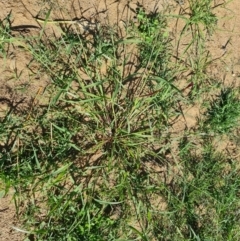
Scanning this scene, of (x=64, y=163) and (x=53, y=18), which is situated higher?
(x=53, y=18)

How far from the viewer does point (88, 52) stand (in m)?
2.89

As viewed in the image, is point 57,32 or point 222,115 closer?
point 57,32

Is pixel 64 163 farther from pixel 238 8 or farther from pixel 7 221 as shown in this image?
pixel 238 8

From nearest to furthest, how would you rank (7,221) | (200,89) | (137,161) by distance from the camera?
1. (7,221)
2. (137,161)
3. (200,89)

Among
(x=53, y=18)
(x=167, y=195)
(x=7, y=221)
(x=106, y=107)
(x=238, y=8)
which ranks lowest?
(x=7, y=221)

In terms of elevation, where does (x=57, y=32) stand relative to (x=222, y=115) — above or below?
above

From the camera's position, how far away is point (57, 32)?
286 centimetres

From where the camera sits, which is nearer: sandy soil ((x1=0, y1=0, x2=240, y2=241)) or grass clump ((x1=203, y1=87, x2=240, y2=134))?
sandy soil ((x1=0, y1=0, x2=240, y2=241))

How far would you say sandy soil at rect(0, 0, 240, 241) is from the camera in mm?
2744

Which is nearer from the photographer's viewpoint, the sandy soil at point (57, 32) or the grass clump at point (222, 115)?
the sandy soil at point (57, 32)

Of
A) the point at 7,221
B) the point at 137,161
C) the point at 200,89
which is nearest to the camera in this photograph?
the point at 7,221

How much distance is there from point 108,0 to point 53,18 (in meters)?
0.38

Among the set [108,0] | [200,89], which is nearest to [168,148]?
[200,89]

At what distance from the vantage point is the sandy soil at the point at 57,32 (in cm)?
274
